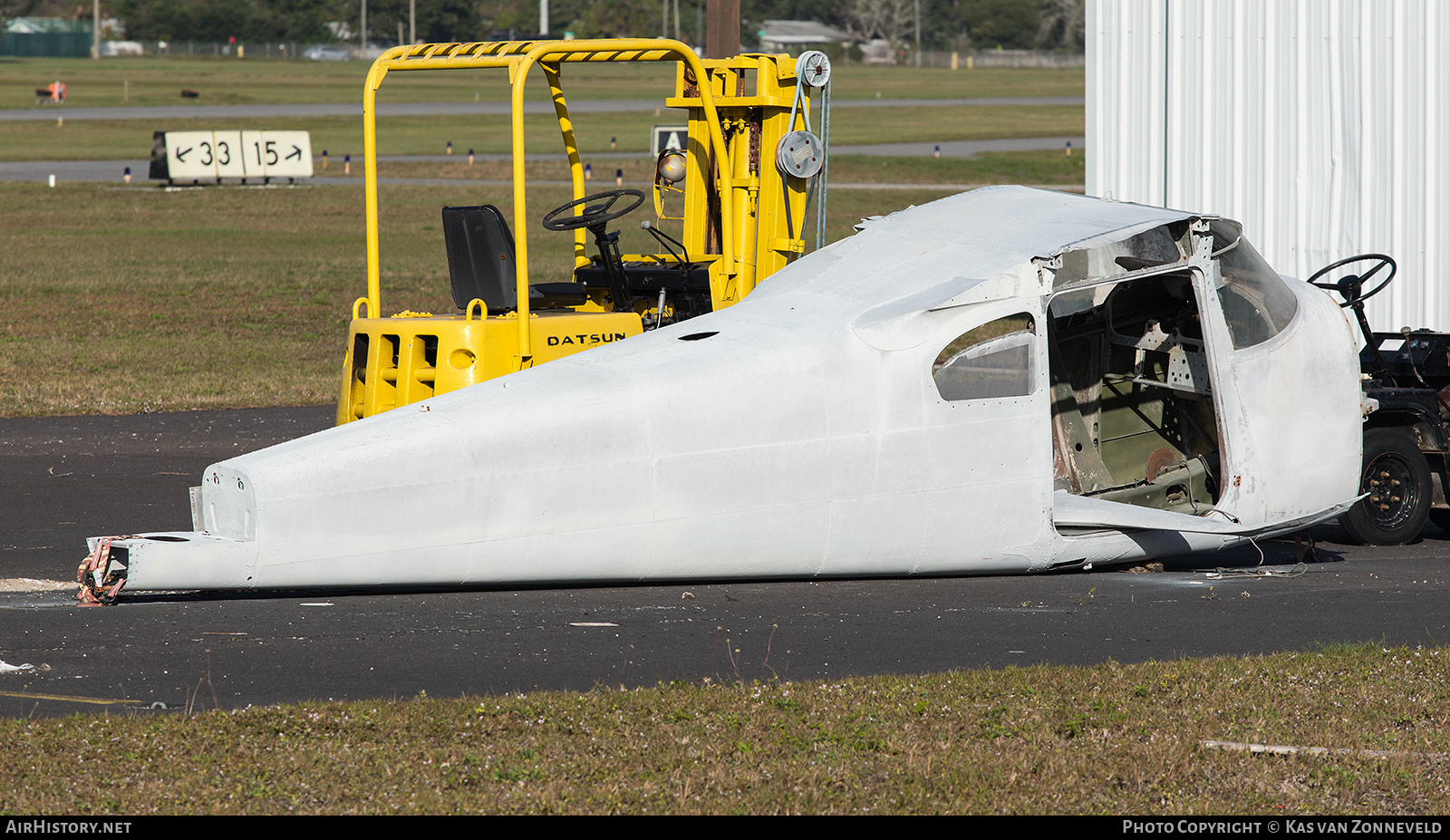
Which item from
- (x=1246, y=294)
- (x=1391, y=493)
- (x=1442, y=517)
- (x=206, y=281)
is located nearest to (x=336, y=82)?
(x=206, y=281)

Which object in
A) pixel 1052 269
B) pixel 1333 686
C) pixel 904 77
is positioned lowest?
pixel 1333 686

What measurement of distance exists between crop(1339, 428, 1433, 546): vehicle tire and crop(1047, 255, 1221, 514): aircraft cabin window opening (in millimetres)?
1138

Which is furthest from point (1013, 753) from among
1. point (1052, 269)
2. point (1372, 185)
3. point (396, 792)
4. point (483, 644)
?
point (1372, 185)

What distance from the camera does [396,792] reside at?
4.95 m

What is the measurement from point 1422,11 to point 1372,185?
148 cm

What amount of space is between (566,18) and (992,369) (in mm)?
128003

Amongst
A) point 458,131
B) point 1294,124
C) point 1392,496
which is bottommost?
point 1392,496

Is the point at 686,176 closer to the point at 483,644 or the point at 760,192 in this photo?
the point at 760,192

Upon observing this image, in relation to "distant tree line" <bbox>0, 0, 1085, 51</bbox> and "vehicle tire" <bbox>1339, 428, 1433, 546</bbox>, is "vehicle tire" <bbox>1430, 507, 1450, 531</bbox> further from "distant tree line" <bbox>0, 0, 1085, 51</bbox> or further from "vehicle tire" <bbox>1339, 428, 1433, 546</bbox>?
"distant tree line" <bbox>0, 0, 1085, 51</bbox>

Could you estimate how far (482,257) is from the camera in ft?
28.2

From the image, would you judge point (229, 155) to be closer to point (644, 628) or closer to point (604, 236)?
point (604, 236)

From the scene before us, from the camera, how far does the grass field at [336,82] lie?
7744 centimetres

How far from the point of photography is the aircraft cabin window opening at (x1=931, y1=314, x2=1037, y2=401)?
792cm

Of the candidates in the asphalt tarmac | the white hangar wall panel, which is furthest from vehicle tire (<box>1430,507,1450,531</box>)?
the white hangar wall panel
